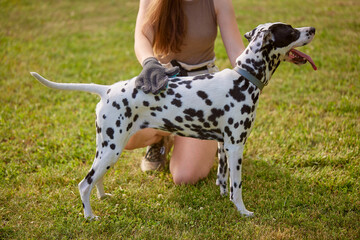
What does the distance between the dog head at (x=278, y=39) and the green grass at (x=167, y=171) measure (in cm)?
159

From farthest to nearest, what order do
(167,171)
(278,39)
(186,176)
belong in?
(167,171) < (186,176) < (278,39)

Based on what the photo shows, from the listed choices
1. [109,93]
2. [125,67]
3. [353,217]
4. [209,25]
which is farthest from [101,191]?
[125,67]

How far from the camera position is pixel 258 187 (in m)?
4.09

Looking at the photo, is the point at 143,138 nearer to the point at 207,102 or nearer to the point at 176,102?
the point at 176,102

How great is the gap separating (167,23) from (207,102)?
1.29 meters

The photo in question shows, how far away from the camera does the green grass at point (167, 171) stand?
3.48 metres

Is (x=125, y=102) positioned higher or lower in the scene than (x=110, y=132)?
higher

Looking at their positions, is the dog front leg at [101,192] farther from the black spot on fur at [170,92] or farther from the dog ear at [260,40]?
the dog ear at [260,40]

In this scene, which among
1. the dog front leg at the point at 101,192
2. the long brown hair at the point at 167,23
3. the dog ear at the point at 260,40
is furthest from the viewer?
the long brown hair at the point at 167,23

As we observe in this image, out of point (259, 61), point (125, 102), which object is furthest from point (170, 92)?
point (259, 61)

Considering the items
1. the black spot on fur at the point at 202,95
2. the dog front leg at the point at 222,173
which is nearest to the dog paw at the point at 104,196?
the dog front leg at the point at 222,173

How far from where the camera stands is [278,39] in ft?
10.2

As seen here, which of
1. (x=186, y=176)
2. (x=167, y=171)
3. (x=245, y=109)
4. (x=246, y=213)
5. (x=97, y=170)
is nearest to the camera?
(x=245, y=109)

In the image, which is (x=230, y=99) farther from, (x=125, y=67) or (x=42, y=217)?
(x=125, y=67)
